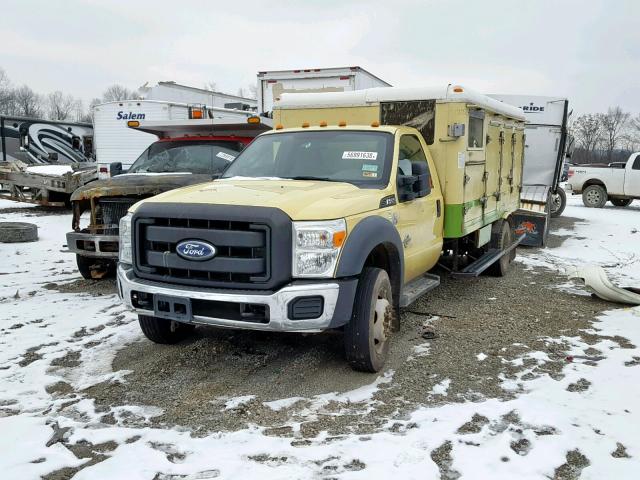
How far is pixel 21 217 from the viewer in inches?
576

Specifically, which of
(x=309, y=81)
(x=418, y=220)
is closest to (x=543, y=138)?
(x=309, y=81)

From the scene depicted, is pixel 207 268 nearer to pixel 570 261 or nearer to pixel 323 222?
pixel 323 222

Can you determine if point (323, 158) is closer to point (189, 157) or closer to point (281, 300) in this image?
point (281, 300)

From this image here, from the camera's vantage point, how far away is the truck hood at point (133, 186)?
6.85 metres

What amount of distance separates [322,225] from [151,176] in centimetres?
412

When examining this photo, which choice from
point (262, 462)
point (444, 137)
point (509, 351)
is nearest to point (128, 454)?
point (262, 462)

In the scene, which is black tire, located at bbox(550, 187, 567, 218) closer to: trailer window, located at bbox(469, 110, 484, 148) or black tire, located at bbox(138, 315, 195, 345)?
trailer window, located at bbox(469, 110, 484, 148)

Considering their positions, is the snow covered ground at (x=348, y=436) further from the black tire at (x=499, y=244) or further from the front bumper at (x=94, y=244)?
the black tire at (x=499, y=244)

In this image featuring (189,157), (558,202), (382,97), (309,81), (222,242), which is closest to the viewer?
(222,242)

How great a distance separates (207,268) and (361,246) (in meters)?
1.13

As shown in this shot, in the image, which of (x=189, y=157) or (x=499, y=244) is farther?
(x=499, y=244)

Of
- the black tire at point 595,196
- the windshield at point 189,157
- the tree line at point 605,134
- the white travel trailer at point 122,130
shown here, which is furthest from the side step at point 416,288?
the tree line at point 605,134

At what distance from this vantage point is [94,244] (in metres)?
6.91

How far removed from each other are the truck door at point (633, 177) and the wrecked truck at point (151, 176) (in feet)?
52.3
